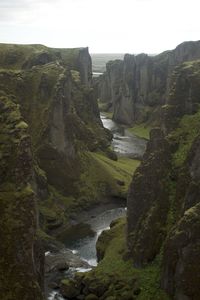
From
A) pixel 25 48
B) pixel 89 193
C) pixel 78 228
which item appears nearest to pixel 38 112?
pixel 89 193

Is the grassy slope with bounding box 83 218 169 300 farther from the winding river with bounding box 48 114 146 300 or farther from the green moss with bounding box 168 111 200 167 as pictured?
the green moss with bounding box 168 111 200 167

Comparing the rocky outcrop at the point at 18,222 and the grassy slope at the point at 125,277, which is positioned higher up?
the rocky outcrop at the point at 18,222

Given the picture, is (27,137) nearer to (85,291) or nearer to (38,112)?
(85,291)

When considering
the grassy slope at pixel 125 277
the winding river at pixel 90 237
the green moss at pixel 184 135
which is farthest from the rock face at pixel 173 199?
the winding river at pixel 90 237

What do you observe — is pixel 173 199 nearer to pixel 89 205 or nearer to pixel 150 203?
pixel 150 203

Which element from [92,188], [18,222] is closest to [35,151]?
[92,188]

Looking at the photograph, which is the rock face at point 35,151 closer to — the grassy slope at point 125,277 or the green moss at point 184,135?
the grassy slope at point 125,277

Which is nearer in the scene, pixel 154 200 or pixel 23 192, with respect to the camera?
pixel 23 192
